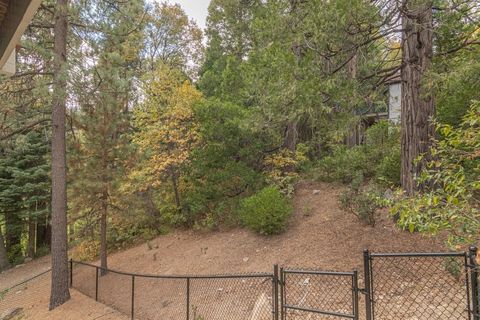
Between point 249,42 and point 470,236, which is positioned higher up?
point 249,42

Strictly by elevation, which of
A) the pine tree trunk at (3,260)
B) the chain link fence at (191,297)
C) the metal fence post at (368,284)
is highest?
the metal fence post at (368,284)

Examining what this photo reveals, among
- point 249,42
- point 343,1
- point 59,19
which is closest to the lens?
point 343,1

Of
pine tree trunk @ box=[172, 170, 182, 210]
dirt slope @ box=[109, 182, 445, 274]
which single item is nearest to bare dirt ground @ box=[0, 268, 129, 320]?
dirt slope @ box=[109, 182, 445, 274]

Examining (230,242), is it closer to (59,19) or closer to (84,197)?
(84,197)

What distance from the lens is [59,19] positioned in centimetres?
732

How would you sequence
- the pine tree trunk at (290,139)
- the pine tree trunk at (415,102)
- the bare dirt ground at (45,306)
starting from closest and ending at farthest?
the pine tree trunk at (415,102) < the bare dirt ground at (45,306) < the pine tree trunk at (290,139)

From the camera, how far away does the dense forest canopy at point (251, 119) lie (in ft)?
16.0

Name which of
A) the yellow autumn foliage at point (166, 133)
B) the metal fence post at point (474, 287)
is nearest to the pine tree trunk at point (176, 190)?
the yellow autumn foliage at point (166, 133)

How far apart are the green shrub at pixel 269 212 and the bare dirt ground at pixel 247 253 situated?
0.25 meters

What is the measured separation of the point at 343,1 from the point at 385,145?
6295 millimetres

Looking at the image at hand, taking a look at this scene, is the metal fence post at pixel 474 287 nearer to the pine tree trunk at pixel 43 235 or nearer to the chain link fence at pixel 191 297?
the chain link fence at pixel 191 297

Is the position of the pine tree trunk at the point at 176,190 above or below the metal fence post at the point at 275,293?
above

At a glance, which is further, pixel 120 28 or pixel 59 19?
pixel 59 19

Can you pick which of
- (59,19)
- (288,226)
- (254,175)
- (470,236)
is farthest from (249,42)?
(470,236)
